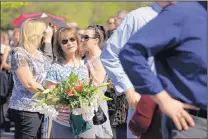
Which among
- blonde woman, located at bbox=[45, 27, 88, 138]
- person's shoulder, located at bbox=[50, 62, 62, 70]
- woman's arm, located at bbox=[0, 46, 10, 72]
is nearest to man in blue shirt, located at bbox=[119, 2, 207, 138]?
blonde woman, located at bbox=[45, 27, 88, 138]

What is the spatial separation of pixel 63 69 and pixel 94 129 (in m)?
0.70

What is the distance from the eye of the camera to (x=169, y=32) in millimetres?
3318

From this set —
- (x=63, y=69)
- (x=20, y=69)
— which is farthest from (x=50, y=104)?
(x=20, y=69)

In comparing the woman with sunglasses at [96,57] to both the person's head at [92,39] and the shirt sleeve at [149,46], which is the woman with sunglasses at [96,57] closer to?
the person's head at [92,39]

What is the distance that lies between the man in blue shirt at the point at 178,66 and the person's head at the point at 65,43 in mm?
3171

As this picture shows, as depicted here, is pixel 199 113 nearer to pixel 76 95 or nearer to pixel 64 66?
pixel 76 95

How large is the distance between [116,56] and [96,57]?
1713mm

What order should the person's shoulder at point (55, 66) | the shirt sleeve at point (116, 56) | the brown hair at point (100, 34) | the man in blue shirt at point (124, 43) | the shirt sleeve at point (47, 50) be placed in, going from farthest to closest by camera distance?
1. the shirt sleeve at point (47, 50)
2. the brown hair at point (100, 34)
3. the person's shoulder at point (55, 66)
4. the shirt sleeve at point (116, 56)
5. the man in blue shirt at point (124, 43)

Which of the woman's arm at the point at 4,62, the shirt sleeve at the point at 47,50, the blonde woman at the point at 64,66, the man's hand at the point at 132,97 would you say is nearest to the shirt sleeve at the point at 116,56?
the man's hand at the point at 132,97

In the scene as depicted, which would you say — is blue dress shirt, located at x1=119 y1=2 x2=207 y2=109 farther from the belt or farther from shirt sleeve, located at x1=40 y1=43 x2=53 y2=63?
shirt sleeve, located at x1=40 y1=43 x2=53 y2=63

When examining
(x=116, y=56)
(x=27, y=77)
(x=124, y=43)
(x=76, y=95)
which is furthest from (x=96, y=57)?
(x=124, y=43)

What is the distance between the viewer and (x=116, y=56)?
16.6 ft

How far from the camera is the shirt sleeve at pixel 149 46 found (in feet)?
10.9

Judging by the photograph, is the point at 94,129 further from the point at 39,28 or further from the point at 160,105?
the point at 160,105
